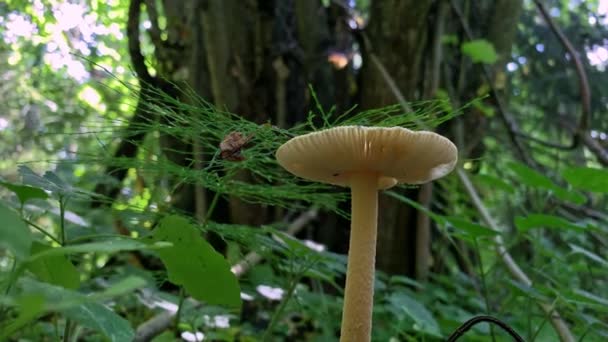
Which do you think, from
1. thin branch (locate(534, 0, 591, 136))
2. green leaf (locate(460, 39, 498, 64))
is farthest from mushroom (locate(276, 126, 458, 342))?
green leaf (locate(460, 39, 498, 64))

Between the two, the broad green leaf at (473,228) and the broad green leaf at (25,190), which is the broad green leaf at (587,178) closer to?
the broad green leaf at (473,228)

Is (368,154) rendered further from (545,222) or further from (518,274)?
(518,274)

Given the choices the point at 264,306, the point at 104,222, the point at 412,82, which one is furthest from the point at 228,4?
the point at 264,306

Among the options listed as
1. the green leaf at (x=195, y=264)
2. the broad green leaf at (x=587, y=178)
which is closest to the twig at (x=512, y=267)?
the broad green leaf at (x=587, y=178)

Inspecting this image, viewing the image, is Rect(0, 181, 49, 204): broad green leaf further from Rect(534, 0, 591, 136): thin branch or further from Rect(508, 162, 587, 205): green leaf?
→ Rect(534, 0, 591, 136): thin branch

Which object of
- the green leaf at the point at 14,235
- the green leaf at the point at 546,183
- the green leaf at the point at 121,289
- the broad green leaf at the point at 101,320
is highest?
the green leaf at the point at 546,183

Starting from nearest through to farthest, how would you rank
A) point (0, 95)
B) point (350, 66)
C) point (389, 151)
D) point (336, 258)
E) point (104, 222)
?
point (389, 151), point (336, 258), point (104, 222), point (350, 66), point (0, 95)

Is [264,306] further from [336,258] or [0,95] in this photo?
[0,95]
